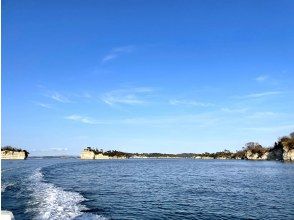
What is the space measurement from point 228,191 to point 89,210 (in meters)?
23.3

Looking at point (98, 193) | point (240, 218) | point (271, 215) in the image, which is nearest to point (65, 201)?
point (98, 193)

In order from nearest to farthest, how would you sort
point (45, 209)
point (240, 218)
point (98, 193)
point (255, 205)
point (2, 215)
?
point (2, 215) < point (240, 218) < point (45, 209) < point (255, 205) < point (98, 193)

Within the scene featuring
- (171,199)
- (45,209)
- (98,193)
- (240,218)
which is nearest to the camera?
(240,218)

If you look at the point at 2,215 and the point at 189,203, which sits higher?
the point at 2,215

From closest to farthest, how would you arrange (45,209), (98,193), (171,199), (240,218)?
(240,218)
(45,209)
(171,199)
(98,193)

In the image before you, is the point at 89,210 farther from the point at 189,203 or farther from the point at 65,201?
the point at 189,203

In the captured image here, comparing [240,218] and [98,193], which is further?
[98,193]

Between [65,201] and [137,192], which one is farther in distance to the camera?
[137,192]

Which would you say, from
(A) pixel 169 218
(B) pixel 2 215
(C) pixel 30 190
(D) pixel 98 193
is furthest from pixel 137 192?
(B) pixel 2 215

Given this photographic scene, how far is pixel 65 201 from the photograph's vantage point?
1560 inches

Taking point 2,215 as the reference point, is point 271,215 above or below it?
below

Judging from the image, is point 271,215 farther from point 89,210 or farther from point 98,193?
point 98,193

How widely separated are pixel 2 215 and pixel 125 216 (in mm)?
28627

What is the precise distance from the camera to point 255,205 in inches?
1516
